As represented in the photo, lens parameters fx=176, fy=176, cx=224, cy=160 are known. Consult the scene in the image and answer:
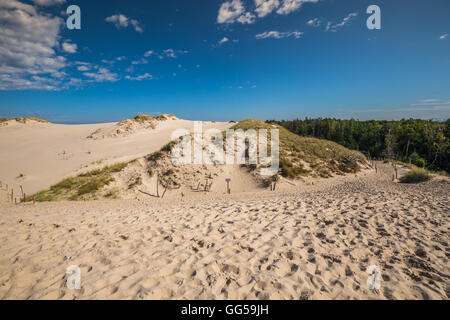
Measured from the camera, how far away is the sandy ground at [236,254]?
122 inches

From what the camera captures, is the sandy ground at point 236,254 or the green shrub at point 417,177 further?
the green shrub at point 417,177

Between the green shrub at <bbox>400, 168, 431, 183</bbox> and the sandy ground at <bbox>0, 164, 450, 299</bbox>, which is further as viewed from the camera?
the green shrub at <bbox>400, 168, 431, 183</bbox>

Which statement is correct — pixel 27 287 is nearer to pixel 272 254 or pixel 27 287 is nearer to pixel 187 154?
pixel 272 254

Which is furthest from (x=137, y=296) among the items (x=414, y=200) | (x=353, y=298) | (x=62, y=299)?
(x=414, y=200)

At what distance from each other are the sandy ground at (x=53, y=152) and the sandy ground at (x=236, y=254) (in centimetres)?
1161

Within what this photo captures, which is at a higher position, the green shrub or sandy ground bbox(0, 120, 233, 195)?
sandy ground bbox(0, 120, 233, 195)

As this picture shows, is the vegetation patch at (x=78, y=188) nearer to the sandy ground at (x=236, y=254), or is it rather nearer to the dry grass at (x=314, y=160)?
the sandy ground at (x=236, y=254)

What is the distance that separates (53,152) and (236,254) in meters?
26.8

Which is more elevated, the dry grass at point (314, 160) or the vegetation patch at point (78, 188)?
the dry grass at point (314, 160)

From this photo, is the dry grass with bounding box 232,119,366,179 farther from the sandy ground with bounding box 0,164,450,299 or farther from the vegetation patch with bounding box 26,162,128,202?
the vegetation patch with bounding box 26,162,128,202

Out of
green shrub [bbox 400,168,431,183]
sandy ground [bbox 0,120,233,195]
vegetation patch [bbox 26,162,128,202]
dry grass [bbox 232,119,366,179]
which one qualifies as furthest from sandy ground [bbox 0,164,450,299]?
sandy ground [bbox 0,120,233,195]

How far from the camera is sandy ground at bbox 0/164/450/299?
3.10m

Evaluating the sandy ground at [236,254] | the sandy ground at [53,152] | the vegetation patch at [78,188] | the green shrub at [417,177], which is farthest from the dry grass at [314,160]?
the sandy ground at [53,152]

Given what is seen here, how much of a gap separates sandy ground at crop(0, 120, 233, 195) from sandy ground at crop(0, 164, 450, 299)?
457 inches
